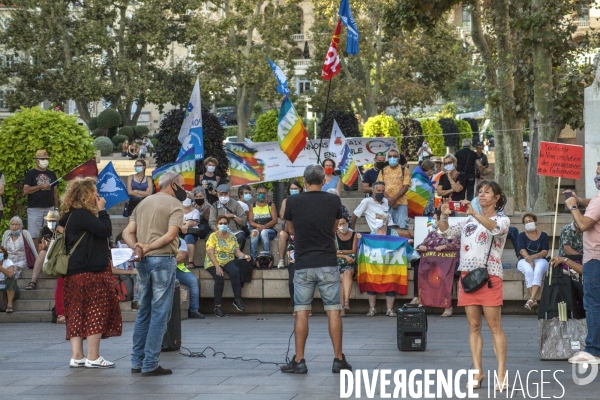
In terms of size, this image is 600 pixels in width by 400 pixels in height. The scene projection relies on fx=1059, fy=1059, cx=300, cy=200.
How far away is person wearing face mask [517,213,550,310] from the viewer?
14.3m

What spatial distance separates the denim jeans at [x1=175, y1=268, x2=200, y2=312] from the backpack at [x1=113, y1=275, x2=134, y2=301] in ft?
2.39

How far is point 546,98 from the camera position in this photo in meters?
21.3

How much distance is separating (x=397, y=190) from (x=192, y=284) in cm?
422

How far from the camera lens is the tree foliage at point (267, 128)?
2925 centimetres

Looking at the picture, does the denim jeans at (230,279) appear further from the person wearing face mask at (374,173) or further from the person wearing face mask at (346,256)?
Answer: the person wearing face mask at (374,173)

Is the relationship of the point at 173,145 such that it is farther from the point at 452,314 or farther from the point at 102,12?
the point at 102,12

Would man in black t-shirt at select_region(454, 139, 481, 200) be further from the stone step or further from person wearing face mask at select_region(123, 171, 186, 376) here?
person wearing face mask at select_region(123, 171, 186, 376)

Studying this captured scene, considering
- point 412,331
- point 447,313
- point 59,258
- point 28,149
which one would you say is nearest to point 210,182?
point 28,149

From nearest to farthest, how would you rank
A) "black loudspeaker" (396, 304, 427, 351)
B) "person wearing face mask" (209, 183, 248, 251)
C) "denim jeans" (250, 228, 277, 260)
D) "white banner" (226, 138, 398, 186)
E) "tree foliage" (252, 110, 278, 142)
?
"black loudspeaker" (396, 304, 427, 351), "denim jeans" (250, 228, 277, 260), "person wearing face mask" (209, 183, 248, 251), "white banner" (226, 138, 398, 186), "tree foliage" (252, 110, 278, 142)

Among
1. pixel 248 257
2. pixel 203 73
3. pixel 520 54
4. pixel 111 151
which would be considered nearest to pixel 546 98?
pixel 520 54

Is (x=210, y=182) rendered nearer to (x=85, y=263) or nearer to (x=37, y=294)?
(x=37, y=294)

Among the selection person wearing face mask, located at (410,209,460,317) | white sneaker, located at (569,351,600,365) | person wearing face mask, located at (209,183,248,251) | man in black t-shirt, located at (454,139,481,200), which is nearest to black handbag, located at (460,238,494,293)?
white sneaker, located at (569,351,600,365)

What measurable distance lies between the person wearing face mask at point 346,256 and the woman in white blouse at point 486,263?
641cm

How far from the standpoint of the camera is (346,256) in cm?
1502
